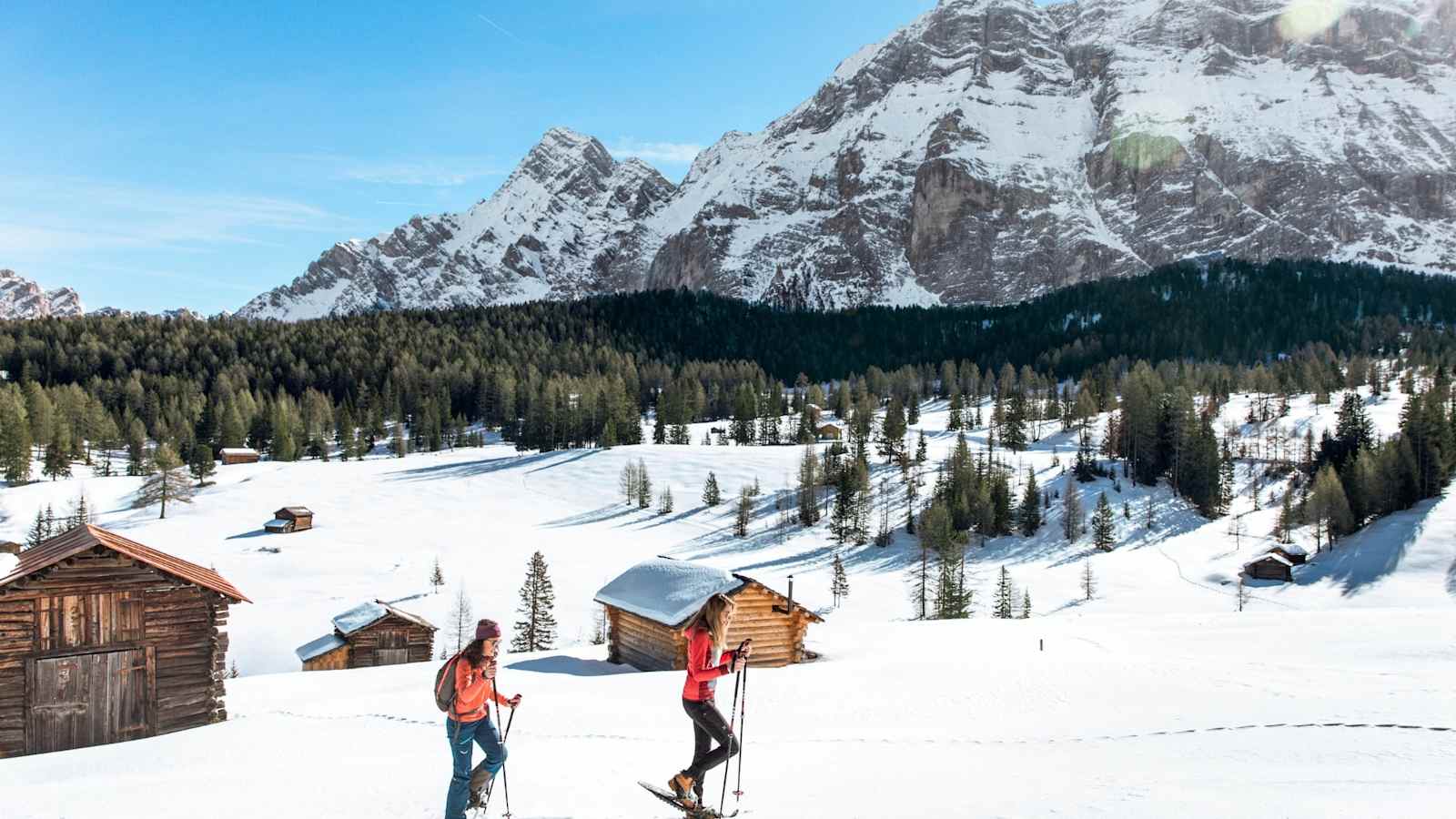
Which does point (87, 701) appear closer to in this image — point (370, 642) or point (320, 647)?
point (370, 642)

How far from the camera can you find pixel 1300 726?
1380 centimetres

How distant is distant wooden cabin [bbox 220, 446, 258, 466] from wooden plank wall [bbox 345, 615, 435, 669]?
9411 cm

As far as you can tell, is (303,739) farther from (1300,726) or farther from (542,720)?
(1300,726)

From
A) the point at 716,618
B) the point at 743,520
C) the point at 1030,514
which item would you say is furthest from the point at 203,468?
the point at 716,618

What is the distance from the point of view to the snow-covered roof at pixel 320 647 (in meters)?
39.5

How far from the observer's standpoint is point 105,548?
17.9m

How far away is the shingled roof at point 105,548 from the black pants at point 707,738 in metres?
13.8

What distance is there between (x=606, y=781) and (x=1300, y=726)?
458 inches

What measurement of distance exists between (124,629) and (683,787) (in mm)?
15750

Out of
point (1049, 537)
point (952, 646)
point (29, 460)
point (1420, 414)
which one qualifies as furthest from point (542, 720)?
point (29, 460)

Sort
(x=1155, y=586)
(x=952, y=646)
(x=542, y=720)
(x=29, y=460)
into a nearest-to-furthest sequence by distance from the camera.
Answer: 1. (x=542, y=720)
2. (x=952, y=646)
3. (x=1155, y=586)
4. (x=29, y=460)

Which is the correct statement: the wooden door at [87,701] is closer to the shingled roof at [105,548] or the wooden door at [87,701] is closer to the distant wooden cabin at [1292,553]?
the shingled roof at [105,548]

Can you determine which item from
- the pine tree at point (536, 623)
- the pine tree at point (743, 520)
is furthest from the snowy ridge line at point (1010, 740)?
the pine tree at point (743, 520)

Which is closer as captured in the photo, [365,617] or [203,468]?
[365,617]
